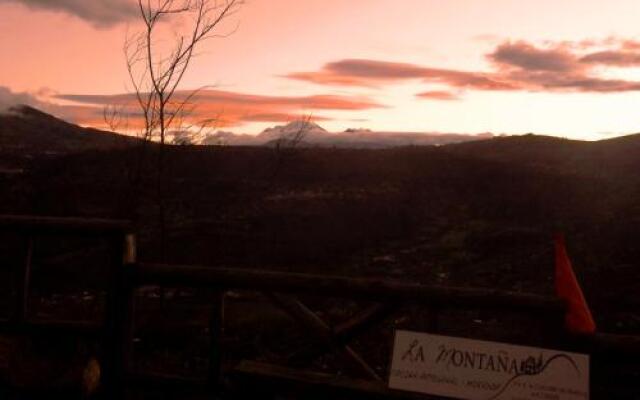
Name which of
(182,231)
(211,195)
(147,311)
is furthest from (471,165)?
(147,311)

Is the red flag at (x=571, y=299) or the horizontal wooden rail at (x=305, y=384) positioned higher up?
the red flag at (x=571, y=299)

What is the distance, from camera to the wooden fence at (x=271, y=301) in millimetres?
4648

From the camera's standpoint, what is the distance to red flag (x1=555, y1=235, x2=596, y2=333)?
4629 millimetres

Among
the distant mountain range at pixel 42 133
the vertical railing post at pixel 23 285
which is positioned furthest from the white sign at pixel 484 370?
the distant mountain range at pixel 42 133

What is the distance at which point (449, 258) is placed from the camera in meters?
19.1

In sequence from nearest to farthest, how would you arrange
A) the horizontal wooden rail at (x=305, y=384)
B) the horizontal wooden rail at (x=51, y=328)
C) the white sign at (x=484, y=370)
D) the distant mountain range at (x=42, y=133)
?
the white sign at (x=484, y=370) → the horizontal wooden rail at (x=305, y=384) → the horizontal wooden rail at (x=51, y=328) → the distant mountain range at (x=42, y=133)

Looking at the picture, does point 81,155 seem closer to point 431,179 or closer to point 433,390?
point 431,179

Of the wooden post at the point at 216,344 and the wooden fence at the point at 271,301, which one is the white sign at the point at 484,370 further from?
the wooden post at the point at 216,344

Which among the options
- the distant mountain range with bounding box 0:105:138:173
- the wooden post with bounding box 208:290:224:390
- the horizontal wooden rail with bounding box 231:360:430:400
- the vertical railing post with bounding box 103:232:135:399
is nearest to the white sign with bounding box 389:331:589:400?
the horizontal wooden rail with bounding box 231:360:430:400

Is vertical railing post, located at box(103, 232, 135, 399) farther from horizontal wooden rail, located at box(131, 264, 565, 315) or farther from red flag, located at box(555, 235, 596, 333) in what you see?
red flag, located at box(555, 235, 596, 333)

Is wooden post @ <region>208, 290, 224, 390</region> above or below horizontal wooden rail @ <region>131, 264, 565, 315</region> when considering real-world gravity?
below

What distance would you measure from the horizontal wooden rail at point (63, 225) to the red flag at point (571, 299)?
3316 mm

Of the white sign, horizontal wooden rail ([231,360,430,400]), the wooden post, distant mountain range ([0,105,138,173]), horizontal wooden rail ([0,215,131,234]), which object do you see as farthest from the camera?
distant mountain range ([0,105,138,173])

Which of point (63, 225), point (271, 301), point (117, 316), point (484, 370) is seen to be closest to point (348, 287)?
point (271, 301)
